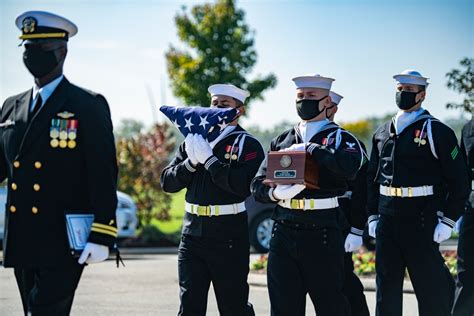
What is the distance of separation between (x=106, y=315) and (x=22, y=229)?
4.03 meters

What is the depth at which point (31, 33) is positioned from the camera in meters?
5.52

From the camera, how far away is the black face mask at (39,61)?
5.43m

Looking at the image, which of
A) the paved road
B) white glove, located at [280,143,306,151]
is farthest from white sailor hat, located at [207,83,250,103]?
the paved road

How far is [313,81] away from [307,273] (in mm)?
1505

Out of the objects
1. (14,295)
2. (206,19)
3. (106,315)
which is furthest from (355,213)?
(206,19)

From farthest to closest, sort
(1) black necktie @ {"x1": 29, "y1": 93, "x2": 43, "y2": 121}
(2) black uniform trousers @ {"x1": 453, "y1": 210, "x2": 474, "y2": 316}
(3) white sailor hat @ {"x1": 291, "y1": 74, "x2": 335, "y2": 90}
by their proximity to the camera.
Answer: (2) black uniform trousers @ {"x1": 453, "y1": 210, "x2": 474, "y2": 316}
(3) white sailor hat @ {"x1": 291, "y1": 74, "x2": 335, "y2": 90}
(1) black necktie @ {"x1": 29, "y1": 93, "x2": 43, "y2": 121}

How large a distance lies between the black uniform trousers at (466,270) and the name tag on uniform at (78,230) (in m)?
4.07

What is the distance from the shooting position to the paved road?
962 centimetres

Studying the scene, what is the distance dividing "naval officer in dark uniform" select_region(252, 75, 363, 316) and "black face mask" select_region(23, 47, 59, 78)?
2.11 meters

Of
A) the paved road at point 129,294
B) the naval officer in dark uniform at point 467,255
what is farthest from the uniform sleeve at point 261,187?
the paved road at point 129,294

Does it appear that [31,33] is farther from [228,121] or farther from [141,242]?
[141,242]

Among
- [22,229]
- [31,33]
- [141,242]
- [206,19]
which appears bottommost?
[141,242]

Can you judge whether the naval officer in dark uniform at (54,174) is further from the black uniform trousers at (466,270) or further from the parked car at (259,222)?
the parked car at (259,222)

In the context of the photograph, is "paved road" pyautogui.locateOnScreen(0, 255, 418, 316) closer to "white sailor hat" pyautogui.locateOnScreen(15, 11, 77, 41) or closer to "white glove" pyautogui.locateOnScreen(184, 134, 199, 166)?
"white glove" pyautogui.locateOnScreen(184, 134, 199, 166)
